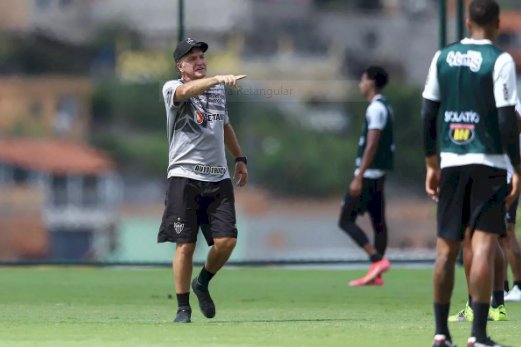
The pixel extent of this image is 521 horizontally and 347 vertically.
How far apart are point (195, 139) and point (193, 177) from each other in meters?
0.24

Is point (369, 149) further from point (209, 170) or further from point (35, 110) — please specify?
point (35, 110)

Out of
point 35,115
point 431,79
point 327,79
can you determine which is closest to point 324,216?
point 327,79

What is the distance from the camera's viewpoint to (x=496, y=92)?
896 cm

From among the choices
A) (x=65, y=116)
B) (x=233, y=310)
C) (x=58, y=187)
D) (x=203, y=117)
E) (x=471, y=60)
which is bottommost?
(x=58, y=187)

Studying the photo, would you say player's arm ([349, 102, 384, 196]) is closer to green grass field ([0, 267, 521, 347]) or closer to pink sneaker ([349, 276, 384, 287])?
pink sneaker ([349, 276, 384, 287])

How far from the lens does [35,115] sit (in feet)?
99.7

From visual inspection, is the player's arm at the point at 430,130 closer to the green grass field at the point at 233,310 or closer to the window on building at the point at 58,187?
the green grass field at the point at 233,310

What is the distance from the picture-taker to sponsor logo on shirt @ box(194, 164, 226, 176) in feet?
37.1

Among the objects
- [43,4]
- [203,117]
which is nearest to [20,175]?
[43,4]

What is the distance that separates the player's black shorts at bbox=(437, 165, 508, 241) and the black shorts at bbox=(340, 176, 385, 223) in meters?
6.86

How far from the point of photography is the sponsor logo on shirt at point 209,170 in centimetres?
1131

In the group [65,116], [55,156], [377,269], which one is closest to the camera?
[377,269]

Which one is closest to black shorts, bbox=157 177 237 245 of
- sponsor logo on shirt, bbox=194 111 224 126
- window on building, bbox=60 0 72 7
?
sponsor logo on shirt, bbox=194 111 224 126

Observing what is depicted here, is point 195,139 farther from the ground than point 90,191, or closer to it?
farther from the ground
